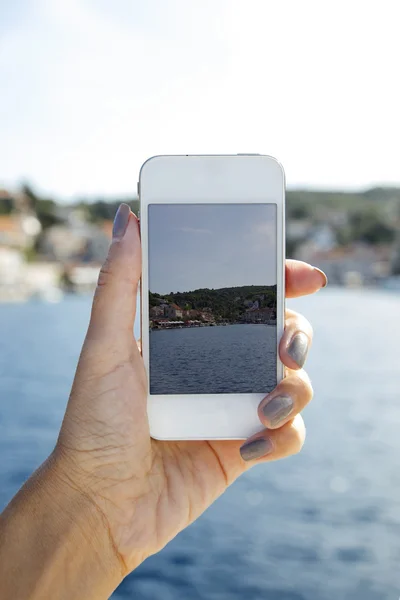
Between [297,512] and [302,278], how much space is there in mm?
4663

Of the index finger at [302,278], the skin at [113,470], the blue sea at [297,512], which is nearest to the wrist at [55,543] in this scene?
the skin at [113,470]

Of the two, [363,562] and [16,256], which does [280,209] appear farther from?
[16,256]

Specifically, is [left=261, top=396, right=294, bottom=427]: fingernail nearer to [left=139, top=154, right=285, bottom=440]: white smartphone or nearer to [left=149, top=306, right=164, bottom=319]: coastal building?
[left=139, top=154, right=285, bottom=440]: white smartphone

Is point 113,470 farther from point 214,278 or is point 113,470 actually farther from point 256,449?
point 214,278

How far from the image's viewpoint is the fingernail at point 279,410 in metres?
1.47

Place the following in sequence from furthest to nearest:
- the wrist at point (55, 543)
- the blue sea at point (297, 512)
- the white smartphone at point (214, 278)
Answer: the blue sea at point (297, 512) < the white smartphone at point (214, 278) < the wrist at point (55, 543)

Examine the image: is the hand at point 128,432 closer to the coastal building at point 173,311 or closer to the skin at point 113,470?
the skin at point 113,470

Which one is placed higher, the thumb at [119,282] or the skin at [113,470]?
the thumb at [119,282]

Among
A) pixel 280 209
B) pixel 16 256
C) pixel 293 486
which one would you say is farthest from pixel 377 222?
pixel 280 209

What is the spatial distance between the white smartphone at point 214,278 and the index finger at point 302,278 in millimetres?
36

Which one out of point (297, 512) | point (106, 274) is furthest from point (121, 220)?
point (297, 512)

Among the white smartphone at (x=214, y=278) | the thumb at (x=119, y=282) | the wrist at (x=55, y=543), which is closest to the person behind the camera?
the wrist at (x=55, y=543)

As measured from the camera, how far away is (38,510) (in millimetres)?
1306

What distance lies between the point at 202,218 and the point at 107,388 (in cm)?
42
